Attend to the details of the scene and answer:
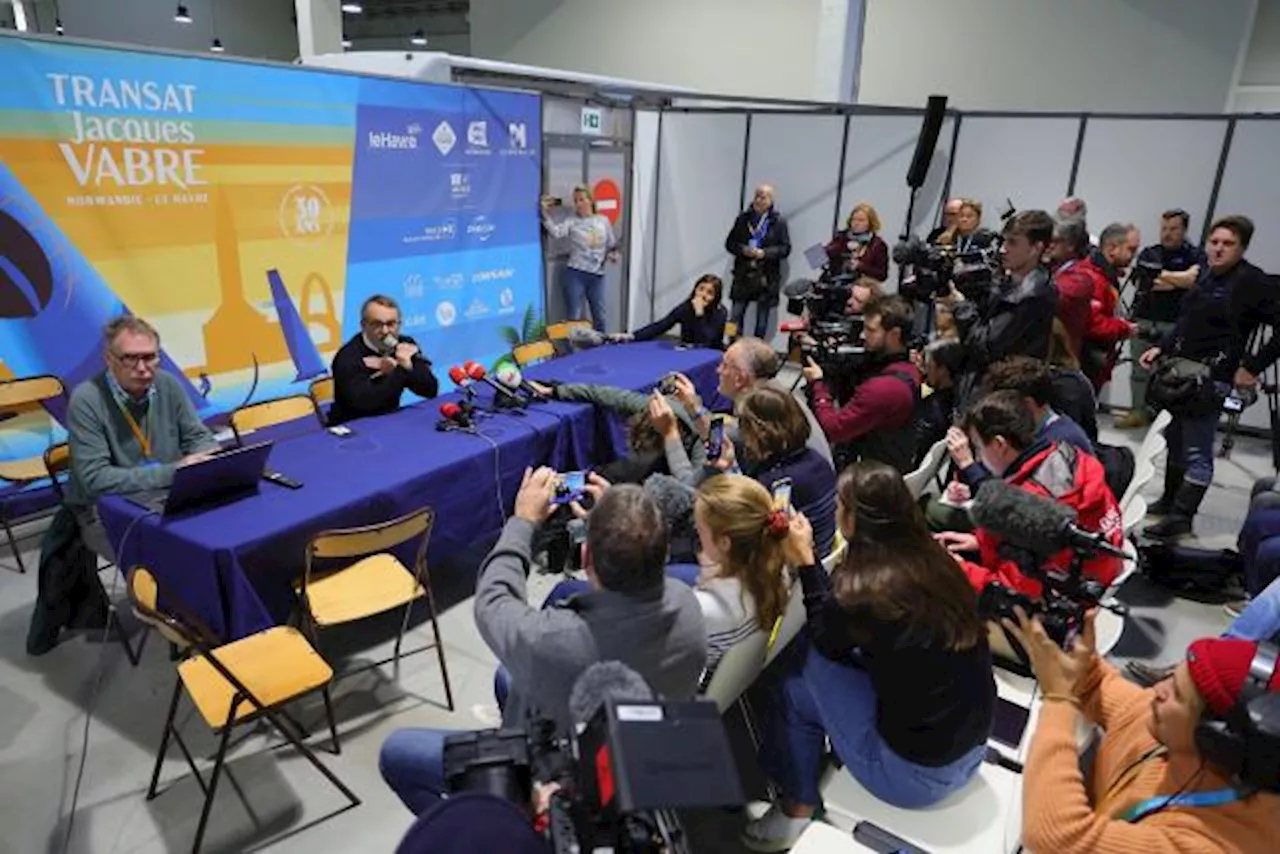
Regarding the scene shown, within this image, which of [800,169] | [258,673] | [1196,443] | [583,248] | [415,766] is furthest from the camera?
[800,169]

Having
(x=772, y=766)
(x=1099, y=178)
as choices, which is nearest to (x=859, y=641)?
(x=772, y=766)

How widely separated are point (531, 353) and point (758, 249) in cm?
305

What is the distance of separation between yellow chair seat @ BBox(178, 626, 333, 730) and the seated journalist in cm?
86

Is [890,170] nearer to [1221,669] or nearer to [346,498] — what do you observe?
[346,498]

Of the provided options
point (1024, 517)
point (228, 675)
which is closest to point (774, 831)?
point (1024, 517)

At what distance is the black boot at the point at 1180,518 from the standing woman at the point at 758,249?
4075mm

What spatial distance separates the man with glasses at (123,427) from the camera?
9.39ft

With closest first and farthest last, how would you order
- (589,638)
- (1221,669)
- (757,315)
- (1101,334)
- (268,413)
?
1. (1221,669)
2. (589,638)
3. (268,413)
4. (1101,334)
5. (757,315)

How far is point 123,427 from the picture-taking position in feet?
9.80

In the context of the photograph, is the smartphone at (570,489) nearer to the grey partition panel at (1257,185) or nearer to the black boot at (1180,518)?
the black boot at (1180,518)

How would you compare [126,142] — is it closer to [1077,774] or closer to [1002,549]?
[1002,549]

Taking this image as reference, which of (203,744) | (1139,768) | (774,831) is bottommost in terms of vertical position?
(203,744)

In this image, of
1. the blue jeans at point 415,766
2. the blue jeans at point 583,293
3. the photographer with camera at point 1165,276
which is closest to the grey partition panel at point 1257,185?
the photographer with camera at point 1165,276

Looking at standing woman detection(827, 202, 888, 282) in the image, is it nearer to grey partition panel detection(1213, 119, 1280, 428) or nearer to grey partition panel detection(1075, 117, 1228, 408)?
grey partition panel detection(1075, 117, 1228, 408)
